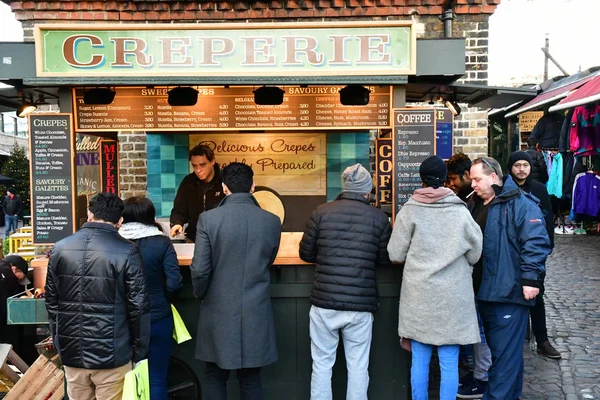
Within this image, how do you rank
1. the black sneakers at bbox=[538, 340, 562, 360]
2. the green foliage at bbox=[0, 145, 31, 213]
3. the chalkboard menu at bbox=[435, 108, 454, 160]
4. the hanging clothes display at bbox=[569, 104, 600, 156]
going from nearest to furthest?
1. the black sneakers at bbox=[538, 340, 562, 360]
2. the chalkboard menu at bbox=[435, 108, 454, 160]
3. the hanging clothes display at bbox=[569, 104, 600, 156]
4. the green foliage at bbox=[0, 145, 31, 213]

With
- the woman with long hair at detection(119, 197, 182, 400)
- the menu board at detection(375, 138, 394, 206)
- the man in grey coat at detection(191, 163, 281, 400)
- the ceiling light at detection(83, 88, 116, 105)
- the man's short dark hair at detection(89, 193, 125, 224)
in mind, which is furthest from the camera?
the menu board at detection(375, 138, 394, 206)

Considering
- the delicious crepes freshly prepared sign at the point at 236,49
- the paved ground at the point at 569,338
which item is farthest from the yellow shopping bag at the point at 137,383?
the delicious crepes freshly prepared sign at the point at 236,49

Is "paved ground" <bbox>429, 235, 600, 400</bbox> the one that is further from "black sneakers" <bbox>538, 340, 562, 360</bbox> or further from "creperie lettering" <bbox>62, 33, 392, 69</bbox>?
"creperie lettering" <bbox>62, 33, 392, 69</bbox>

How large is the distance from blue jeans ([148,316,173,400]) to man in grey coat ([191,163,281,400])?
10.7 inches

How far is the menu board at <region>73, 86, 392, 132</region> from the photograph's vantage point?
18.1ft

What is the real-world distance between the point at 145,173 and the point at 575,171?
9177mm

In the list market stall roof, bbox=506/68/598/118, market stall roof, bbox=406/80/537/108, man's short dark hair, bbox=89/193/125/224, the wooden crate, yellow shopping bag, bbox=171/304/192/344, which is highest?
market stall roof, bbox=506/68/598/118

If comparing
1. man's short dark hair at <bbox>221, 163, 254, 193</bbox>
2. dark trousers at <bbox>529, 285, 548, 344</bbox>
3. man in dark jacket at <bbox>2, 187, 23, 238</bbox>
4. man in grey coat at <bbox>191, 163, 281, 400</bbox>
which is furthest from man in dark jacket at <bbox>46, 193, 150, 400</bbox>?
man in dark jacket at <bbox>2, 187, 23, 238</bbox>

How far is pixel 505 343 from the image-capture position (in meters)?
3.99

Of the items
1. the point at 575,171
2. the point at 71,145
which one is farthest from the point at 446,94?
the point at 575,171

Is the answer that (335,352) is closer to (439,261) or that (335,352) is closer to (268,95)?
(439,261)

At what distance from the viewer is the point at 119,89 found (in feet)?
18.3

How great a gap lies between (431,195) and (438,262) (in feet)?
1.42

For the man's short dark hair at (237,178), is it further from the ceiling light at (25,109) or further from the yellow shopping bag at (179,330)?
the ceiling light at (25,109)
